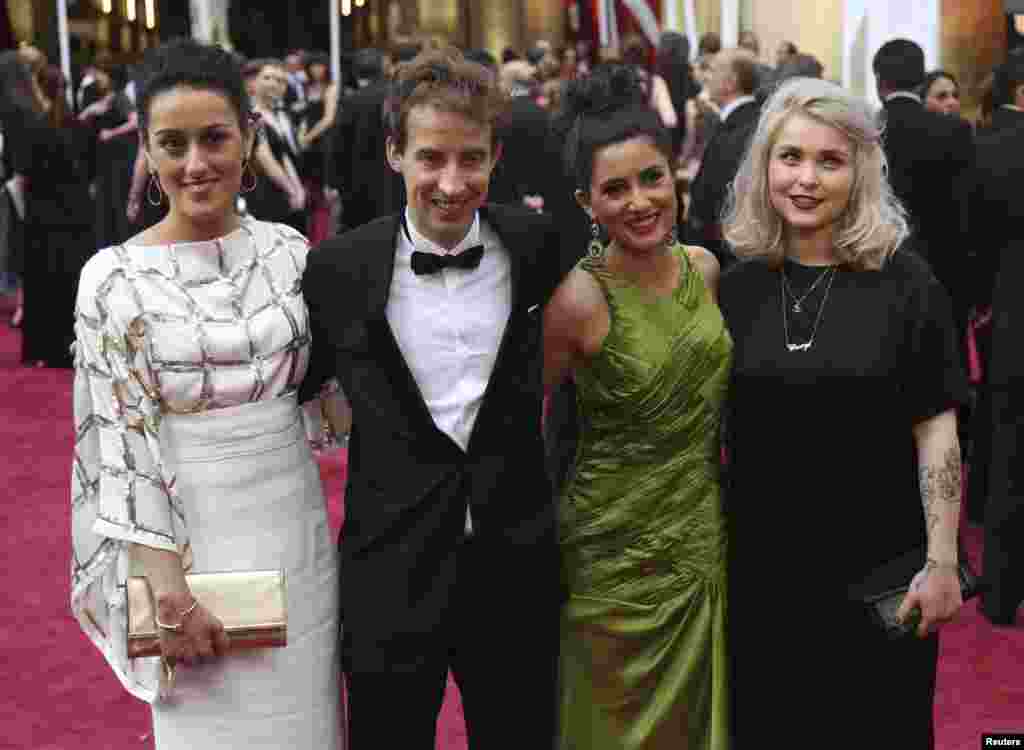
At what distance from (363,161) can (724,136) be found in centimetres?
312

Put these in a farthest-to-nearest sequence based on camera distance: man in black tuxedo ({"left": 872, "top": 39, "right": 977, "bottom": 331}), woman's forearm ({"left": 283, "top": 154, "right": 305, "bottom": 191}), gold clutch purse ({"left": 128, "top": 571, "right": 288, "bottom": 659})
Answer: woman's forearm ({"left": 283, "top": 154, "right": 305, "bottom": 191})
man in black tuxedo ({"left": 872, "top": 39, "right": 977, "bottom": 331})
gold clutch purse ({"left": 128, "top": 571, "right": 288, "bottom": 659})

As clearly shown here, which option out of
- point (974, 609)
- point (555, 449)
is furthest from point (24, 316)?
point (555, 449)

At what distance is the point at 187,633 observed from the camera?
2.37 m

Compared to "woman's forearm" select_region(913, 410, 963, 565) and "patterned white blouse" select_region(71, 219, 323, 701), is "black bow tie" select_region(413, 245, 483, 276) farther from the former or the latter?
"woman's forearm" select_region(913, 410, 963, 565)

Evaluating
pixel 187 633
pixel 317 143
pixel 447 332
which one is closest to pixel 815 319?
pixel 447 332

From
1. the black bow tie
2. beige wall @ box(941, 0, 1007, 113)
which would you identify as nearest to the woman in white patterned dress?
the black bow tie

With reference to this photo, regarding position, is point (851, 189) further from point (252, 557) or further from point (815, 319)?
point (252, 557)

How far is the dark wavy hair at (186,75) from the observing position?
248cm

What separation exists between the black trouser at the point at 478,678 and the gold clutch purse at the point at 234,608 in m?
0.23

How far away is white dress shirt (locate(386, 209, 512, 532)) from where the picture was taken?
8.20ft

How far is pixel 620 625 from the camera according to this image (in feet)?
9.14

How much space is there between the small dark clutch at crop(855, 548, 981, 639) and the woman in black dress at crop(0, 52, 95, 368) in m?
6.44

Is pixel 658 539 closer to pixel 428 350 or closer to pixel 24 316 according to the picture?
pixel 428 350

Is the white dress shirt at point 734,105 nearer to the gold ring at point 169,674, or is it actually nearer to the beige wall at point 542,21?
the gold ring at point 169,674
